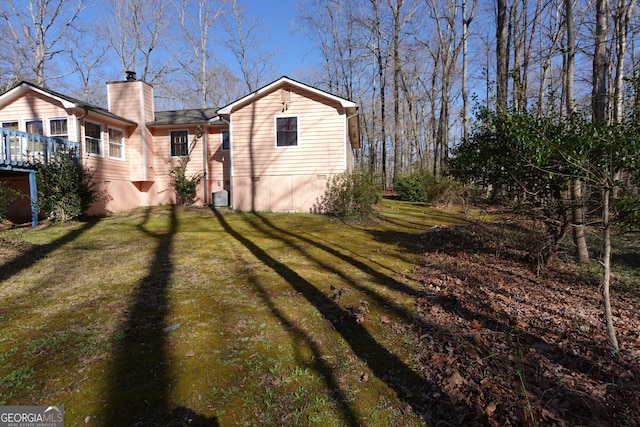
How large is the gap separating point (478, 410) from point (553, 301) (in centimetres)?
313

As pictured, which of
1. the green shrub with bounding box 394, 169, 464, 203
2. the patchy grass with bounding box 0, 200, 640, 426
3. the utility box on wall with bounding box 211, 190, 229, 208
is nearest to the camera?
the patchy grass with bounding box 0, 200, 640, 426

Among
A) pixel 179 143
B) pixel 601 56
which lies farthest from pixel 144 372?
pixel 179 143

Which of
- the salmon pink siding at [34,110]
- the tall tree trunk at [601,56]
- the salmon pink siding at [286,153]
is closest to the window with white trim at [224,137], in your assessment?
the salmon pink siding at [286,153]

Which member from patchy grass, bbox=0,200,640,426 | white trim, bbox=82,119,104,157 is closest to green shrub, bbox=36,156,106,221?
white trim, bbox=82,119,104,157

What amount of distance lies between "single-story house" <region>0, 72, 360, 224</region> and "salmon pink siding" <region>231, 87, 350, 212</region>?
0.04 m

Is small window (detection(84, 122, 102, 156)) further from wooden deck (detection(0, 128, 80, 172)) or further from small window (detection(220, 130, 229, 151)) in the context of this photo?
small window (detection(220, 130, 229, 151))

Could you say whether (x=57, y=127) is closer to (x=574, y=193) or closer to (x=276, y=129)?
(x=276, y=129)

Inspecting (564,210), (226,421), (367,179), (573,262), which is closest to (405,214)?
(367,179)

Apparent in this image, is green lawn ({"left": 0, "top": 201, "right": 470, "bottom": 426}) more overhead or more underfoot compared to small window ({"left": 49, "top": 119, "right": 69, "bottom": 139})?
more underfoot

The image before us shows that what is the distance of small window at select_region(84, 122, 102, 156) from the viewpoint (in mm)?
12891

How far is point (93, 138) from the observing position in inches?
518

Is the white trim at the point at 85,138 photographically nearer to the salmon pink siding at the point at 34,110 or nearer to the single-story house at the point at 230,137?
→ the single-story house at the point at 230,137

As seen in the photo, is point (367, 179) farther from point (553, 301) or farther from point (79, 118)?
point (79, 118)

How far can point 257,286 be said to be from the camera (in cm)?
527
